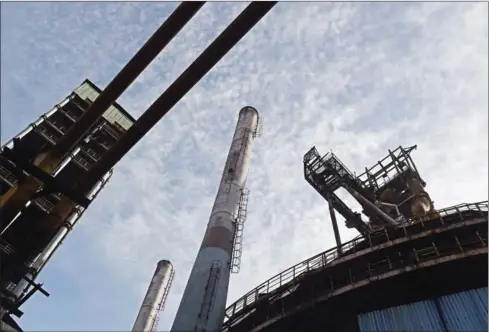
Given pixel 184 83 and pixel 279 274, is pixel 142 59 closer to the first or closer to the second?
pixel 184 83

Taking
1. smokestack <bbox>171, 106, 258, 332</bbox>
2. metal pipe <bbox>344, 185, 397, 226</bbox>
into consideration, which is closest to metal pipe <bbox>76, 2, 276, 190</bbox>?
smokestack <bbox>171, 106, 258, 332</bbox>

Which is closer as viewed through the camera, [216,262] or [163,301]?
[216,262]

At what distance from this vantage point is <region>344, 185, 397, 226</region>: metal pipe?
98.5ft

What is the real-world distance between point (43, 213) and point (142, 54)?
16.6 meters

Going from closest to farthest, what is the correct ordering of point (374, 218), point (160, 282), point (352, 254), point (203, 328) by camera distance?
point (203, 328) → point (352, 254) → point (374, 218) → point (160, 282)

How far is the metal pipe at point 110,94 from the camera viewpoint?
19906 millimetres

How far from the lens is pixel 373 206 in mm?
32500

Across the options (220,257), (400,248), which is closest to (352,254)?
(400,248)

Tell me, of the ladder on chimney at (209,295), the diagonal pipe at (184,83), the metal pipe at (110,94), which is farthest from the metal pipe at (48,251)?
the ladder on chimney at (209,295)

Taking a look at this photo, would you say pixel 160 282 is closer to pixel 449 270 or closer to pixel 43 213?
pixel 43 213

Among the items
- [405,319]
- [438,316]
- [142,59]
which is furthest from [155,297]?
[438,316]

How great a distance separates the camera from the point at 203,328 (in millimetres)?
19375

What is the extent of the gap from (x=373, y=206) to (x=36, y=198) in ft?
80.5

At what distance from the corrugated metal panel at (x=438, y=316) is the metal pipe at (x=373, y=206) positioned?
10.2 metres
